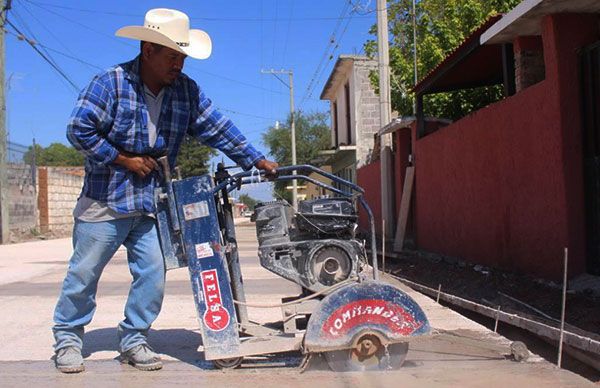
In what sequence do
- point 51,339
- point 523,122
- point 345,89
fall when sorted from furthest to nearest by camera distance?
point 345,89 < point 523,122 < point 51,339

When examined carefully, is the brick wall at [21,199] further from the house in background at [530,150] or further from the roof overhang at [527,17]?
the roof overhang at [527,17]

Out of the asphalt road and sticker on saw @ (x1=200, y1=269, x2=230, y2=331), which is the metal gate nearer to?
the asphalt road

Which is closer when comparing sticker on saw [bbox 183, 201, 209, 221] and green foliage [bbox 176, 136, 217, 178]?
sticker on saw [bbox 183, 201, 209, 221]

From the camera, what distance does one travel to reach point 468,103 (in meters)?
15.6

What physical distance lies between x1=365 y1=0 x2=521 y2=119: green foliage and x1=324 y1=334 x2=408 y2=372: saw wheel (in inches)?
470

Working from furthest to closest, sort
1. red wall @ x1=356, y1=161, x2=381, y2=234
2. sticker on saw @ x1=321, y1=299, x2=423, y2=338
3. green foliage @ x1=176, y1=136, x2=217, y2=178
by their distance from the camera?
green foliage @ x1=176, y1=136, x2=217, y2=178 → red wall @ x1=356, y1=161, x2=381, y2=234 → sticker on saw @ x1=321, y1=299, x2=423, y2=338

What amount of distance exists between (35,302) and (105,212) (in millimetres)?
3580

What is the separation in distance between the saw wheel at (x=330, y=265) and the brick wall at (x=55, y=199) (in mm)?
22823

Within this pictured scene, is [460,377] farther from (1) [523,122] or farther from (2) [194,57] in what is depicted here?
(1) [523,122]

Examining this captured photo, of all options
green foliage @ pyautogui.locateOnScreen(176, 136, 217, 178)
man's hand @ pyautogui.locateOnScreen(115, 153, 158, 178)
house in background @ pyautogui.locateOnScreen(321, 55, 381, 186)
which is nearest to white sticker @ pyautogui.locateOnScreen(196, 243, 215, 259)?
man's hand @ pyautogui.locateOnScreen(115, 153, 158, 178)

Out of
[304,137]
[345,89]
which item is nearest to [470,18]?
[345,89]

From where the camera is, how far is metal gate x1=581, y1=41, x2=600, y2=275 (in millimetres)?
6707

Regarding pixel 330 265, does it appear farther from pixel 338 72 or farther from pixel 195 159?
pixel 195 159

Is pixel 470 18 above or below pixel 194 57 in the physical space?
above
